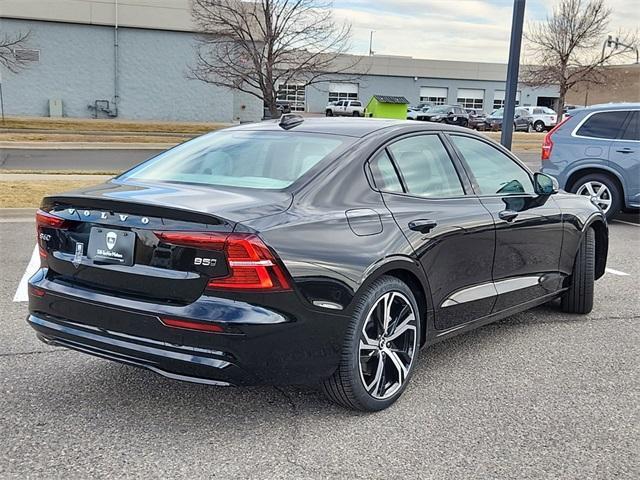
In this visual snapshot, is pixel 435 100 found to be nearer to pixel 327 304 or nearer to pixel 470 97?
pixel 470 97

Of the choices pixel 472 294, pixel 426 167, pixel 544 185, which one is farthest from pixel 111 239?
pixel 544 185

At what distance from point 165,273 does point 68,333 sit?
2.22 ft

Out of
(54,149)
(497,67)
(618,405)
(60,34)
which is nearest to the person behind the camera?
(618,405)

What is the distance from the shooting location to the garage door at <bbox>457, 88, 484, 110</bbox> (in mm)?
66938

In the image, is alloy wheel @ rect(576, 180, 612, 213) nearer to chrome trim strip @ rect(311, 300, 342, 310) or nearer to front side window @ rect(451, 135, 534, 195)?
front side window @ rect(451, 135, 534, 195)

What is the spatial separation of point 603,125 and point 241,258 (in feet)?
28.4

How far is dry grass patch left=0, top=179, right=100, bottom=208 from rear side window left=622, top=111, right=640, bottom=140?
28.1 ft

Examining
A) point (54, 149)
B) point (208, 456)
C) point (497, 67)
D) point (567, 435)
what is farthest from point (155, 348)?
point (497, 67)

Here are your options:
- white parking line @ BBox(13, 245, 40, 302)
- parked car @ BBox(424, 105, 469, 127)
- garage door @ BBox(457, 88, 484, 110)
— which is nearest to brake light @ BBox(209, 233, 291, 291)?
white parking line @ BBox(13, 245, 40, 302)

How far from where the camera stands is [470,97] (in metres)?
67.2

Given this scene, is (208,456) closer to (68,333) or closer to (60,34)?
(68,333)

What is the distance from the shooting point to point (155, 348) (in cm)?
318

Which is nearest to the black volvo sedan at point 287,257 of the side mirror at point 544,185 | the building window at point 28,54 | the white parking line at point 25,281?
the side mirror at point 544,185

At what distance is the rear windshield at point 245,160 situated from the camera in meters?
3.79
